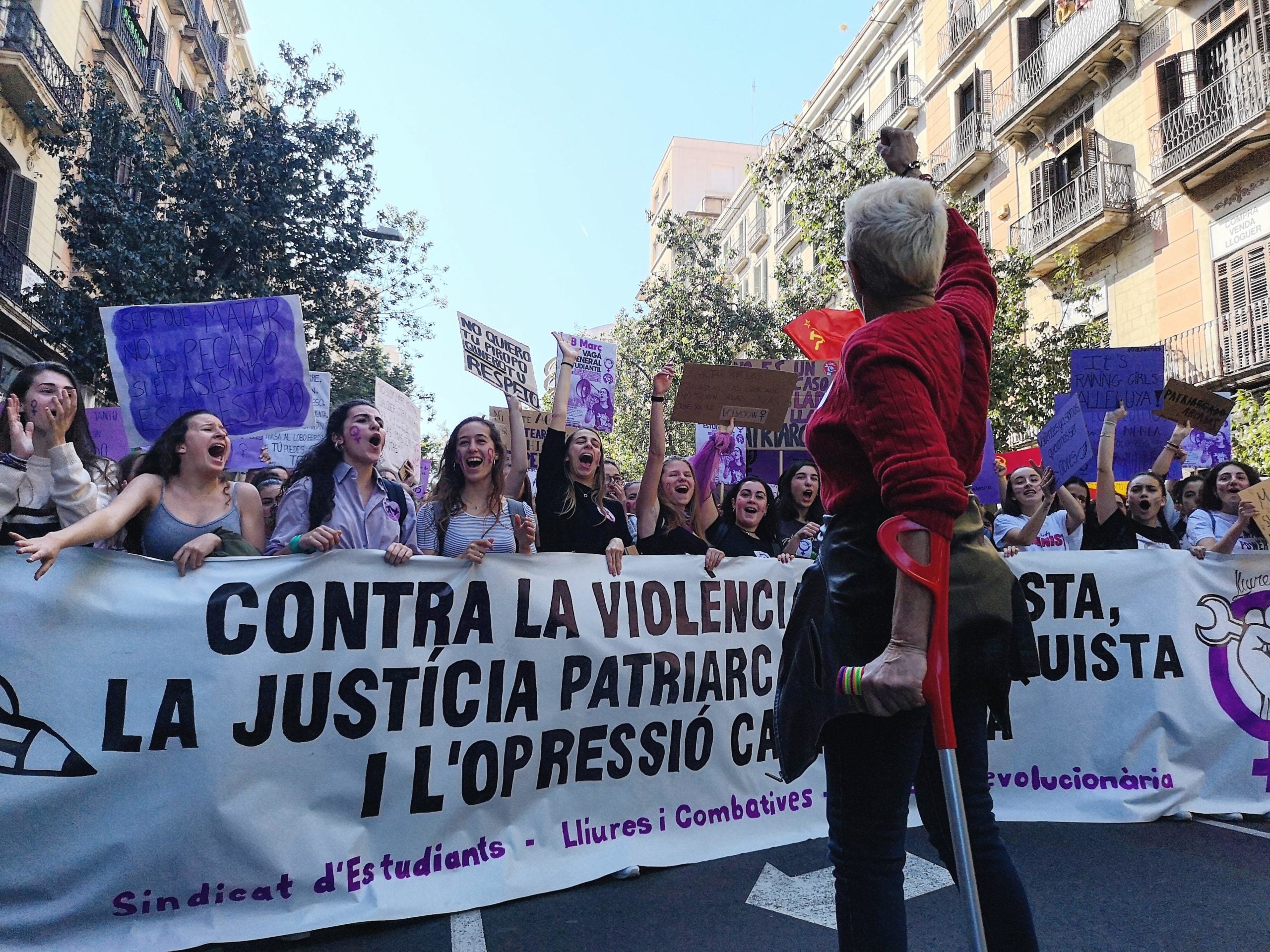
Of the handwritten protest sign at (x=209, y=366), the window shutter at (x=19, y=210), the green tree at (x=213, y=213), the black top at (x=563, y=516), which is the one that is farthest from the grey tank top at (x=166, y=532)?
the window shutter at (x=19, y=210)

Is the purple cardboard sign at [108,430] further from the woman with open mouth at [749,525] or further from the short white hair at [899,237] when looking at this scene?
the short white hair at [899,237]

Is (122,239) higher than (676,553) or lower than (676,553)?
higher

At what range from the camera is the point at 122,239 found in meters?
14.5

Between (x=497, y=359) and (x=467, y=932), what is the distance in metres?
4.26

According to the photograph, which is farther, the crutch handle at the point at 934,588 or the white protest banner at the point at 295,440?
the white protest banner at the point at 295,440

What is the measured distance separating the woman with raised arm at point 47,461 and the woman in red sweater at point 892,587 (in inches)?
107

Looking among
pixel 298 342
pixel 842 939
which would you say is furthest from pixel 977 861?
pixel 298 342

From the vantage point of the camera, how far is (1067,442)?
663cm

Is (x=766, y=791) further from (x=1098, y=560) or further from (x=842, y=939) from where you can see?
(x=842, y=939)

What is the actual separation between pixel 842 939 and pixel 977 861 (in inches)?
13.0

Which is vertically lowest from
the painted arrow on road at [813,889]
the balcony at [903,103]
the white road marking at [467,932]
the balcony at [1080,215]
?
the white road marking at [467,932]

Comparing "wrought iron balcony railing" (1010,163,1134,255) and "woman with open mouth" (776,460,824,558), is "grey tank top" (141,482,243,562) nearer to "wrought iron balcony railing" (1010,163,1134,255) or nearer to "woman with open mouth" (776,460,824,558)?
"woman with open mouth" (776,460,824,558)

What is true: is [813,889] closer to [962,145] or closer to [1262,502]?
[1262,502]

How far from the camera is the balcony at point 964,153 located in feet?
80.0
